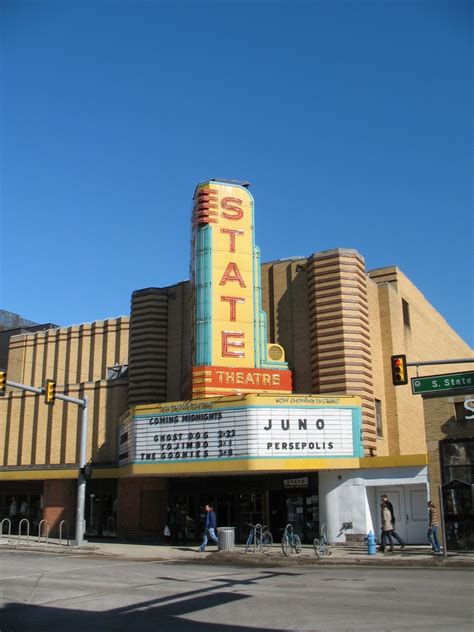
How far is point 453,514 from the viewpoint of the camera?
2200 centimetres

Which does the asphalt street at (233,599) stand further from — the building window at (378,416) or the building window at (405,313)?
the building window at (405,313)

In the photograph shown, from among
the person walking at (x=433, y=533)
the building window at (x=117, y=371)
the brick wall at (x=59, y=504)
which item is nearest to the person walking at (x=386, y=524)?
the person walking at (x=433, y=533)

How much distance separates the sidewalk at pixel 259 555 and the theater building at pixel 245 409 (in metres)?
2.58

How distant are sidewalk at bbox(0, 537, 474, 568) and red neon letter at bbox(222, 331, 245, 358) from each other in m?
7.58

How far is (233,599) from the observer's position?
13070 mm

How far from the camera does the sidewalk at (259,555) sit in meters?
19.8

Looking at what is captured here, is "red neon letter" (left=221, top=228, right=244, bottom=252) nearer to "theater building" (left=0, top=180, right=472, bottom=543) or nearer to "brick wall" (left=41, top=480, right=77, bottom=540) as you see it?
"theater building" (left=0, top=180, right=472, bottom=543)

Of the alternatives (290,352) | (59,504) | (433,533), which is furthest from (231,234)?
(59,504)

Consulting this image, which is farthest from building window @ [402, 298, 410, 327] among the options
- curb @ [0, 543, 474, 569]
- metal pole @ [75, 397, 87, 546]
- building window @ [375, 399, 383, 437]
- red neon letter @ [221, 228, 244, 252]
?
metal pole @ [75, 397, 87, 546]

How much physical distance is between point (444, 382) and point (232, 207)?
40.8 ft

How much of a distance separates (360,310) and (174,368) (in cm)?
1052

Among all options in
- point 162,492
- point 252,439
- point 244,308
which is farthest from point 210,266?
point 162,492

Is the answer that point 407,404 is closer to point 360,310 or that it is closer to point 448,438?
point 360,310

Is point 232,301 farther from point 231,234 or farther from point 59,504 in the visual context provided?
point 59,504
